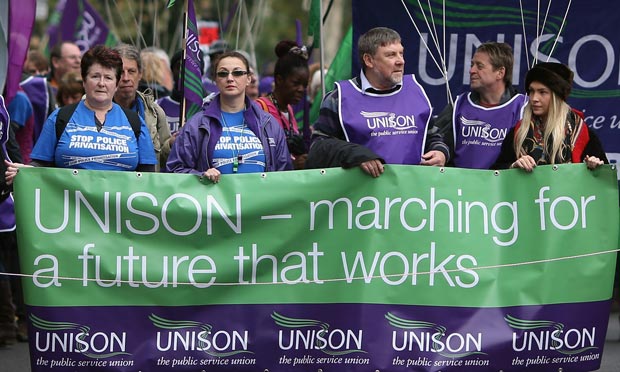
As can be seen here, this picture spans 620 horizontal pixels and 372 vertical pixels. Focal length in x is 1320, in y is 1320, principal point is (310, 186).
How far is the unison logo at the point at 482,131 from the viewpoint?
8.46 meters

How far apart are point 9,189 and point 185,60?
1761 millimetres

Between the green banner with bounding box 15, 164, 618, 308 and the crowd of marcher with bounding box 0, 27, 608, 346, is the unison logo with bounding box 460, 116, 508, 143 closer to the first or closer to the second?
the crowd of marcher with bounding box 0, 27, 608, 346

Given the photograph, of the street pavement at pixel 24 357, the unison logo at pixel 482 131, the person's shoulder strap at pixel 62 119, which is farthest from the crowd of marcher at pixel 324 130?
the street pavement at pixel 24 357

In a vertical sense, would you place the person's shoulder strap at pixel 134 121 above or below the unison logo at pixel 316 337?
above

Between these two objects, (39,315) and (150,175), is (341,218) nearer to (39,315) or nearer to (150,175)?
(150,175)

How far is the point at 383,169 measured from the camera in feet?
24.0

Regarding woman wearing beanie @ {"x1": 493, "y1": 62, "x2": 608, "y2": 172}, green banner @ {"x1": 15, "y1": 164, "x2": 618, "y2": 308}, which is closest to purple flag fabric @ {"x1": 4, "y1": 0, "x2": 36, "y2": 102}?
green banner @ {"x1": 15, "y1": 164, "x2": 618, "y2": 308}

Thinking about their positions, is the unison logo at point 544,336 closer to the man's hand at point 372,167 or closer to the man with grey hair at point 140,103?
the man's hand at point 372,167

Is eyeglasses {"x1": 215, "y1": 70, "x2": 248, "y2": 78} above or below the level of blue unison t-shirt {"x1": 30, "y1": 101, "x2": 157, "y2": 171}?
above

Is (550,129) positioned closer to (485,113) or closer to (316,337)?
(485,113)

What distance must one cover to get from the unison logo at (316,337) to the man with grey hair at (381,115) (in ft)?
3.03

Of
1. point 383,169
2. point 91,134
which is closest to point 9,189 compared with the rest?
point 91,134

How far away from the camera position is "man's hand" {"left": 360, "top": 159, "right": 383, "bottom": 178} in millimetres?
7273

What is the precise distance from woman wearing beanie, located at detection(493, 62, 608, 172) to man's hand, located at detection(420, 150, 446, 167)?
424 millimetres
